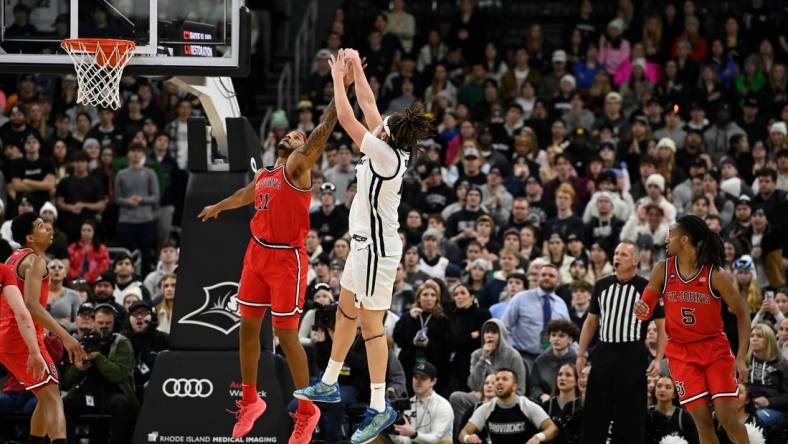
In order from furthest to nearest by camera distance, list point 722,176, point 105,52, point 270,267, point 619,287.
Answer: point 722,176 → point 619,287 → point 105,52 → point 270,267

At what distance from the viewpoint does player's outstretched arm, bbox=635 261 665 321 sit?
1091cm

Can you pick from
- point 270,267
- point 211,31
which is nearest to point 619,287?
point 270,267

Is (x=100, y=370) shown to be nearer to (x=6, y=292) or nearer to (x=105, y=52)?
(x=6, y=292)

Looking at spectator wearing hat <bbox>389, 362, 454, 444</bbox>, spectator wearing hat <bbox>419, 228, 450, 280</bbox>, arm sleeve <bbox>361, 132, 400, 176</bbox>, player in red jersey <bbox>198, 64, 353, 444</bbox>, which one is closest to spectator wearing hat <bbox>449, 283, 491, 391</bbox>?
spectator wearing hat <bbox>389, 362, 454, 444</bbox>

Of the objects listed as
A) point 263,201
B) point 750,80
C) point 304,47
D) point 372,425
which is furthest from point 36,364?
point 304,47

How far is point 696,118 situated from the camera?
62.1 feet

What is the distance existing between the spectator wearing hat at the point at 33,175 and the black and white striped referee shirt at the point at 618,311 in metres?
8.95

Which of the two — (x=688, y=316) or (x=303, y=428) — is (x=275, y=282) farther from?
(x=688, y=316)

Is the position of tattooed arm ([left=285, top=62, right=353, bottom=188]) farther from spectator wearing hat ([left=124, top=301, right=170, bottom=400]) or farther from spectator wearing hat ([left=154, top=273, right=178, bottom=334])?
spectator wearing hat ([left=154, top=273, right=178, bottom=334])

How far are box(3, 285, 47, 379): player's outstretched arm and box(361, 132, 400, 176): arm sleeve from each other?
339 centimetres

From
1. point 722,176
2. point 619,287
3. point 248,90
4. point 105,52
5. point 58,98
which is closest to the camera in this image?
point 105,52

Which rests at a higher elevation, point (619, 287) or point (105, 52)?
point (105, 52)

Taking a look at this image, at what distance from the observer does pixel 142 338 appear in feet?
46.4

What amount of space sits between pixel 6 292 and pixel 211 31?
2.78m
